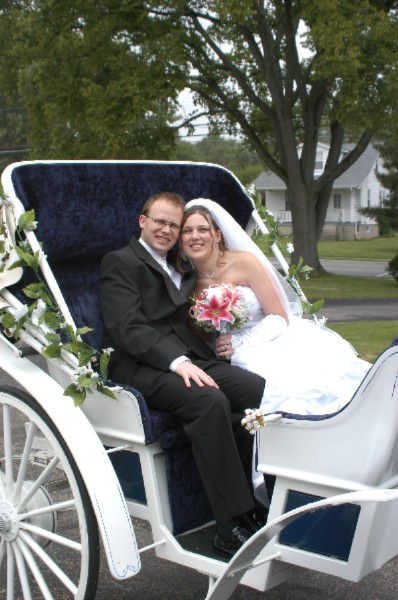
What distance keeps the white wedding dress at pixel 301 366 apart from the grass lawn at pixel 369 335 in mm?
4570

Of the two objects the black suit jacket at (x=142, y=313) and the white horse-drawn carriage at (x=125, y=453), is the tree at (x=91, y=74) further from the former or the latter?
the black suit jacket at (x=142, y=313)

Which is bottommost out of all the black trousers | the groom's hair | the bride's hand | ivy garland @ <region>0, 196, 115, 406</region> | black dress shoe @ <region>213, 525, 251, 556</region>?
black dress shoe @ <region>213, 525, 251, 556</region>

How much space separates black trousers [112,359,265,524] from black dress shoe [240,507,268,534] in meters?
0.08

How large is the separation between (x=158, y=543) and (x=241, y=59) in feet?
63.0

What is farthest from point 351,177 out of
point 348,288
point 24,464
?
point 24,464

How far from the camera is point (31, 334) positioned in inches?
134

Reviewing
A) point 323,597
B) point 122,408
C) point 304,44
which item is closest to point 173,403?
point 122,408

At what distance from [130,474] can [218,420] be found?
20.5 inches

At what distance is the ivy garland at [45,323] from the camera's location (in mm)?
3156

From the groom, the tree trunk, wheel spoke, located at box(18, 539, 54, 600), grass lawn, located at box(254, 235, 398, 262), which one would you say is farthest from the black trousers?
grass lawn, located at box(254, 235, 398, 262)

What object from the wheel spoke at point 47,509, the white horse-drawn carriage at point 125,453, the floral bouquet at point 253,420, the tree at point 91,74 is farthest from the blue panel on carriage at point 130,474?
the tree at point 91,74

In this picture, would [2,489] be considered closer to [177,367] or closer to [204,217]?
[177,367]

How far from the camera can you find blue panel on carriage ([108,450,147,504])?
3240 mm

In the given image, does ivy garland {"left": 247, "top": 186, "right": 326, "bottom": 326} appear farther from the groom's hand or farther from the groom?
the groom's hand
